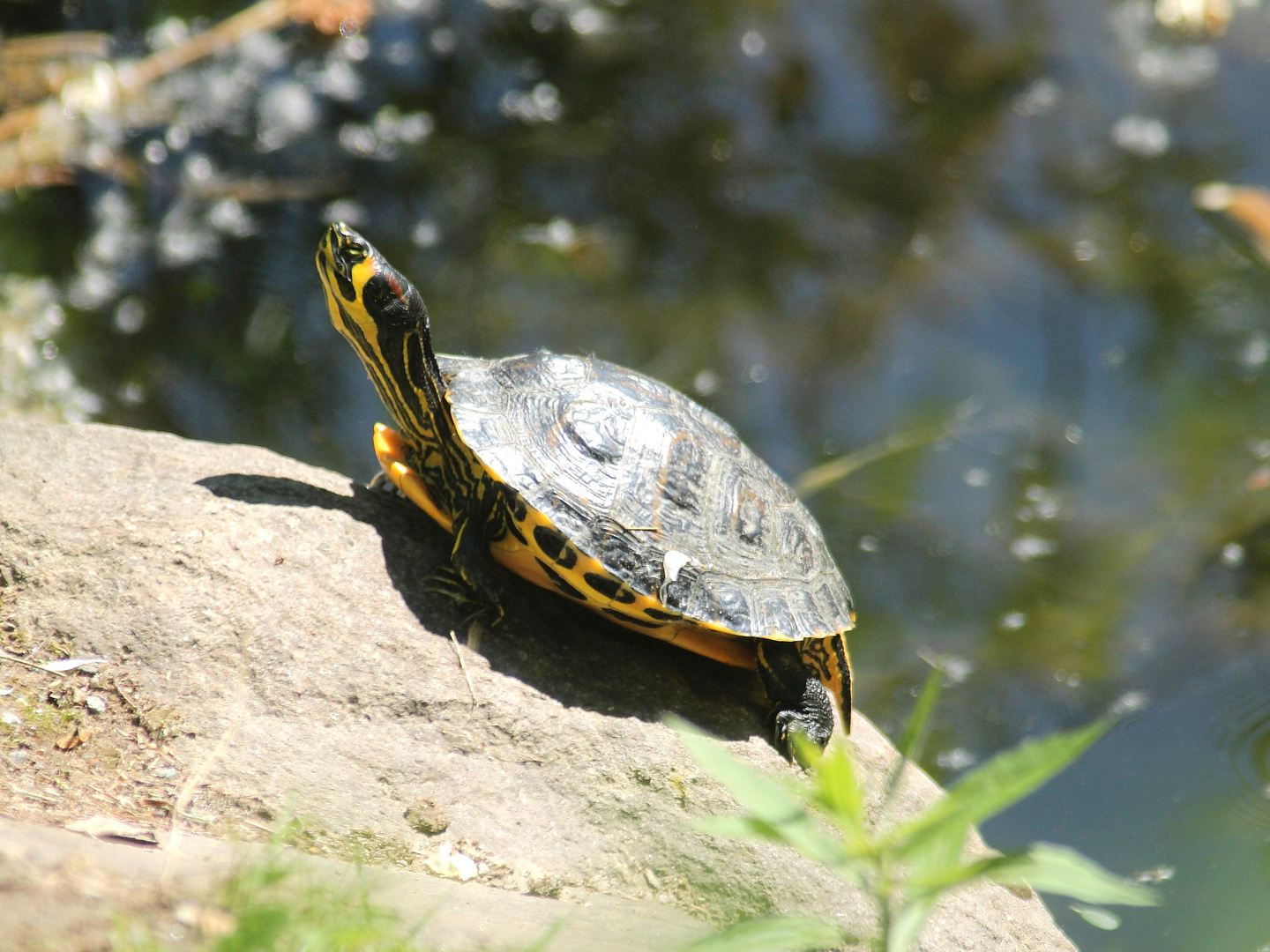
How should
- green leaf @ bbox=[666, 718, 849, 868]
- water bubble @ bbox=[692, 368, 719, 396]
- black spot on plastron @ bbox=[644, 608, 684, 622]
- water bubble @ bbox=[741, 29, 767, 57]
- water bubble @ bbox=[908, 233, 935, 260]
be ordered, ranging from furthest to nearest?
water bubble @ bbox=[741, 29, 767, 57], water bubble @ bbox=[908, 233, 935, 260], water bubble @ bbox=[692, 368, 719, 396], black spot on plastron @ bbox=[644, 608, 684, 622], green leaf @ bbox=[666, 718, 849, 868]

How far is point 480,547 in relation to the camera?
344 cm

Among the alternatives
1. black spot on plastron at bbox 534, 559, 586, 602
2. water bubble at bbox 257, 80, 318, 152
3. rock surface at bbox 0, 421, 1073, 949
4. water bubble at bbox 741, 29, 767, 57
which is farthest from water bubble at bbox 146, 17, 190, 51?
black spot on plastron at bbox 534, 559, 586, 602

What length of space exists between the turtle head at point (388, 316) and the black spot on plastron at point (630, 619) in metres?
0.93

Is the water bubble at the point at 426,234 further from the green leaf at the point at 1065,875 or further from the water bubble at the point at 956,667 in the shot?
the green leaf at the point at 1065,875

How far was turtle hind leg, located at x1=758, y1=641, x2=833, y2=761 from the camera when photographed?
3.51 meters

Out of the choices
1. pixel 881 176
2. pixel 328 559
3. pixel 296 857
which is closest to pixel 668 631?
pixel 328 559

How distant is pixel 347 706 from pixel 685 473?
4.41 feet

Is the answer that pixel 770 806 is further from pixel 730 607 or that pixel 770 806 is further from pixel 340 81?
pixel 340 81

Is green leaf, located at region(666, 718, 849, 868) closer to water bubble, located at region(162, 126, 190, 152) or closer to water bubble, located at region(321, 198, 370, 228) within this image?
water bubble, located at region(321, 198, 370, 228)

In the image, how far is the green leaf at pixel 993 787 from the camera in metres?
1.71

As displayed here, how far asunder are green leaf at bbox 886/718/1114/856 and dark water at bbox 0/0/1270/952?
2777 mm

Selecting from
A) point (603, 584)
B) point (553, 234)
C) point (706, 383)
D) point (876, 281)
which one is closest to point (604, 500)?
point (603, 584)

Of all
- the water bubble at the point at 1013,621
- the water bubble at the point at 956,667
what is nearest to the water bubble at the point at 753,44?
the water bubble at the point at 1013,621

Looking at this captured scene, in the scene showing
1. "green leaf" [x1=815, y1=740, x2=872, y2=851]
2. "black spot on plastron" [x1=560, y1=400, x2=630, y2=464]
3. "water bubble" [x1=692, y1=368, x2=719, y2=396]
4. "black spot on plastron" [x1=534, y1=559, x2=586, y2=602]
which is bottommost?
"water bubble" [x1=692, y1=368, x2=719, y2=396]
